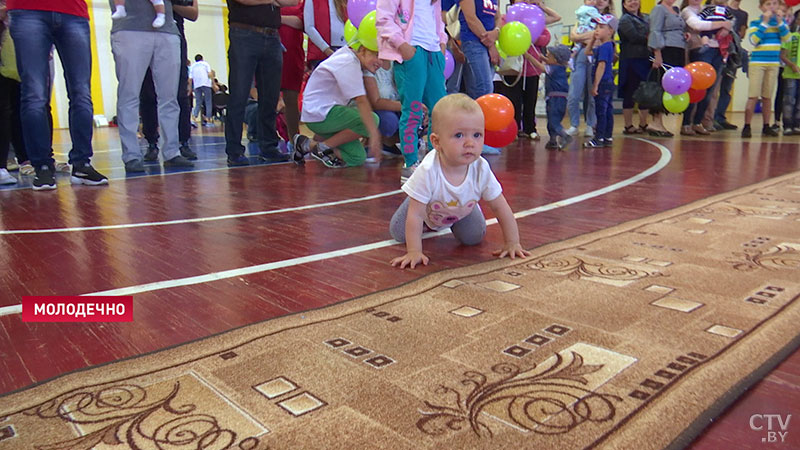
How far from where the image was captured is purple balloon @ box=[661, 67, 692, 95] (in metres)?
7.13

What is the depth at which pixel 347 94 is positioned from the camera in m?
4.97

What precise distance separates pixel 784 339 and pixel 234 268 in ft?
5.84

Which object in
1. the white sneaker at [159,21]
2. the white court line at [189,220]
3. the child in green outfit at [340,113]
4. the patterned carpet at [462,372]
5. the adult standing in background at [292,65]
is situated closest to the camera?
the patterned carpet at [462,372]

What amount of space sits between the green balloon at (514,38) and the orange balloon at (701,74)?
2.48 m

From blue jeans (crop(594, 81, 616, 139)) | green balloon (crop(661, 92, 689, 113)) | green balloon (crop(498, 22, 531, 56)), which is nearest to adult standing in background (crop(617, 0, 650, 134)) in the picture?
green balloon (crop(661, 92, 689, 113))

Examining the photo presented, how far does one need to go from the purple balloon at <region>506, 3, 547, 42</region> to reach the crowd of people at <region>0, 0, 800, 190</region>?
0.52 feet

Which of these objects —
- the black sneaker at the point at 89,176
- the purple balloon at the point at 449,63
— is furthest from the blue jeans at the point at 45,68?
the purple balloon at the point at 449,63

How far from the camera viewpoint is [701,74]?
7289 mm

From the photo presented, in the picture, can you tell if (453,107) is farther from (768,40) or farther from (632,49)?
(768,40)

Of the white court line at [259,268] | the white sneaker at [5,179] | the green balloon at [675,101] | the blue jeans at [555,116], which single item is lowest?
the white court line at [259,268]

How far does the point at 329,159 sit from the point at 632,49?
4471 mm

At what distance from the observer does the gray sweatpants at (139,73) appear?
4.86 m

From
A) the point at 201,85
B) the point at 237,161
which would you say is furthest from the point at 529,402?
the point at 201,85
